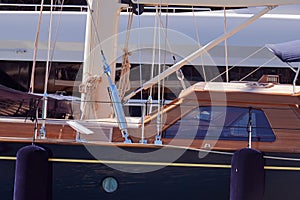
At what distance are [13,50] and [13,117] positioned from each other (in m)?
4.84

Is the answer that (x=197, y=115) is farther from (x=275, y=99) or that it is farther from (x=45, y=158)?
(x=45, y=158)

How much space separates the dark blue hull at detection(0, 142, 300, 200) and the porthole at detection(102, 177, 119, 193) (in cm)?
2

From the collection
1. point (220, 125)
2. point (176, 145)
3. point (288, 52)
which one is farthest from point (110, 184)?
point (288, 52)

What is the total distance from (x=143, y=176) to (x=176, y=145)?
0.37 meters

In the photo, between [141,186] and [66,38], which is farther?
[66,38]

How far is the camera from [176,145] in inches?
177

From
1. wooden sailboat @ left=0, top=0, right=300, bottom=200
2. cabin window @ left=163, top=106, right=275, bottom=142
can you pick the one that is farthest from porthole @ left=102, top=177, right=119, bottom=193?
cabin window @ left=163, top=106, right=275, bottom=142

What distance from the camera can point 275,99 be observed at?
15.0ft

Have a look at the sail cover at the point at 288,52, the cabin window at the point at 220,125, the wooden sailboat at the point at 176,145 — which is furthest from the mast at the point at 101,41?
the sail cover at the point at 288,52

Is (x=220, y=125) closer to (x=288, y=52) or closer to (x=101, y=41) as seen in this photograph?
(x=288, y=52)

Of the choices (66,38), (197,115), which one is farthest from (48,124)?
(66,38)

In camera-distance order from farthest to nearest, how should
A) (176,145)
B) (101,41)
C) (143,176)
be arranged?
(101,41) → (176,145) → (143,176)

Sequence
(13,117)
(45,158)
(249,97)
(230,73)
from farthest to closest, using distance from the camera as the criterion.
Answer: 1. (230,73)
2. (13,117)
3. (249,97)
4. (45,158)

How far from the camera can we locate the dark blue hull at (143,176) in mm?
4324
